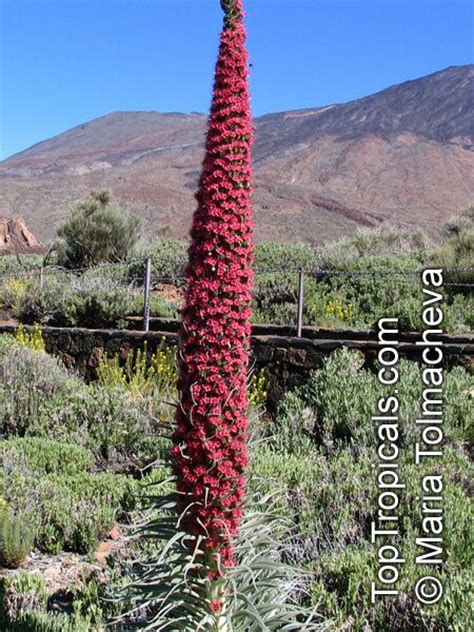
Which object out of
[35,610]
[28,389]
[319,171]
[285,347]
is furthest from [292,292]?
[319,171]

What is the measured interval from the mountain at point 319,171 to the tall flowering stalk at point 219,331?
28.0 metres

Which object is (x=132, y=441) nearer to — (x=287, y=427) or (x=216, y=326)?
(x=287, y=427)

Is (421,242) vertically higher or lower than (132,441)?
higher

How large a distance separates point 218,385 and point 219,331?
18 centimetres

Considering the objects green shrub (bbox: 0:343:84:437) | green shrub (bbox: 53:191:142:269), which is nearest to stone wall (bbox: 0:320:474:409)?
green shrub (bbox: 0:343:84:437)

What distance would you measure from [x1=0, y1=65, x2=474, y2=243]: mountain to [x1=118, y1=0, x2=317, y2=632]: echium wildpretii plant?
28.0 metres

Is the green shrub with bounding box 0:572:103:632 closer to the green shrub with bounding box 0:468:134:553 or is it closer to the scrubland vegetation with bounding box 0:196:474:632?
the scrubland vegetation with bounding box 0:196:474:632

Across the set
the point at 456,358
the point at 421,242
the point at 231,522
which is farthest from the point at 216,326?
the point at 421,242

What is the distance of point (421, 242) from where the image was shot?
2066cm

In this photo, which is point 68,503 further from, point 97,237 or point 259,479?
point 97,237

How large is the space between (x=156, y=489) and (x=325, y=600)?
198cm

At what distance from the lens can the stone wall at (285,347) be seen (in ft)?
25.7

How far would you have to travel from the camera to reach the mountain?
52531mm

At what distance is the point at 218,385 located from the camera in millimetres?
2449
